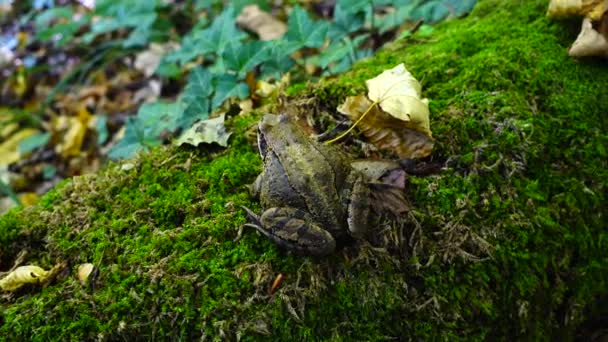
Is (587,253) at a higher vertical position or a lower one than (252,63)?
lower

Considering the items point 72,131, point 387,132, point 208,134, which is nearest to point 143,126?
point 208,134

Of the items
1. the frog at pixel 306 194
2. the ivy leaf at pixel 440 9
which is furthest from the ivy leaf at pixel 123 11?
the frog at pixel 306 194

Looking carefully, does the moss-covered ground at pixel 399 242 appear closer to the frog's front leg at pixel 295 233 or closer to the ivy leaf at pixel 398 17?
the frog's front leg at pixel 295 233

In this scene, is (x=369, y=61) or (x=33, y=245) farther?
(x=369, y=61)

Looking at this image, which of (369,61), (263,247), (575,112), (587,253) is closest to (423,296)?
(263,247)

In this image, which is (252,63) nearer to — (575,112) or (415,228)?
(415,228)

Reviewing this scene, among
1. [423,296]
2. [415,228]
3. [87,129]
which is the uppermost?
[415,228]
